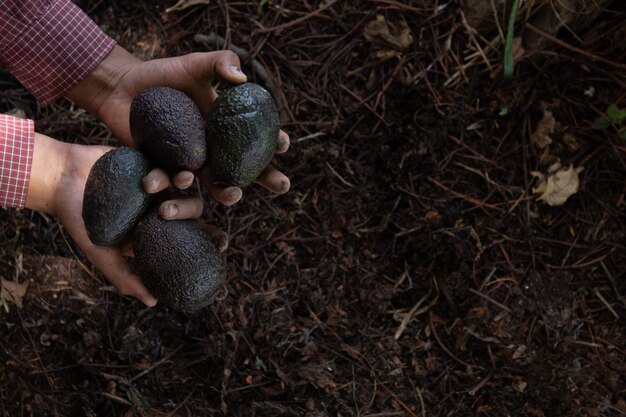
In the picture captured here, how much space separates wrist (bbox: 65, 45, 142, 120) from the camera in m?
3.25

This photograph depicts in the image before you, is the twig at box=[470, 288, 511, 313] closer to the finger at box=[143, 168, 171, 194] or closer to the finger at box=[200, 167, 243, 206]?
the finger at box=[200, 167, 243, 206]

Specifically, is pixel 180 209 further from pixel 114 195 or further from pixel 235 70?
pixel 235 70

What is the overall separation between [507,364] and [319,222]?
1428 millimetres

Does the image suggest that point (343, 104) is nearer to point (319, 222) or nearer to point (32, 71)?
point (319, 222)

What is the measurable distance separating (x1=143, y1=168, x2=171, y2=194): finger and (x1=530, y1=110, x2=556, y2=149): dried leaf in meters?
2.37

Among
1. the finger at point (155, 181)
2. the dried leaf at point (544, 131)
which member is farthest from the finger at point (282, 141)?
the dried leaf at point (544, 131)

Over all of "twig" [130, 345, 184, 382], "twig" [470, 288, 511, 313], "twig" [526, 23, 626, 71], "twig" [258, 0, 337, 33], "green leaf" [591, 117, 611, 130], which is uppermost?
"twig" [258, 0, 337, 33]

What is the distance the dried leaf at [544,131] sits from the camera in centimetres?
357

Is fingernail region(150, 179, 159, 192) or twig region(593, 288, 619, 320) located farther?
twig region(593, 288, 619, 320)

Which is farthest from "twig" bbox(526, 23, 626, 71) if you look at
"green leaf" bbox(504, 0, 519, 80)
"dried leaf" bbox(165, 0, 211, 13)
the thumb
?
"dried leaf" bbox(165, 0, 211, 13)

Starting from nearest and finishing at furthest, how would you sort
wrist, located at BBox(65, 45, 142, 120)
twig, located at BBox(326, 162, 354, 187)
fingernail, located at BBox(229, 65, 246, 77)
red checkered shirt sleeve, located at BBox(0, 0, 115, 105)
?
1. fingernail, located at BBox(229, 65, 246, 77)
2. red checkered shirt sleeve, located at BBox(0, 0, 115, 105)
3. wrist, located at BBox(65, 45, 142, 120)
4. twig, located at BBox(326, 162, 354, 187)

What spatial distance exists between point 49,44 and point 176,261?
5.00 feet

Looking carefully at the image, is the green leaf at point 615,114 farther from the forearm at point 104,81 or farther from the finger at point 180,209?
the forearm at point 104,81

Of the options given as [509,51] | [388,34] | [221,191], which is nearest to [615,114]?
[509,51]
